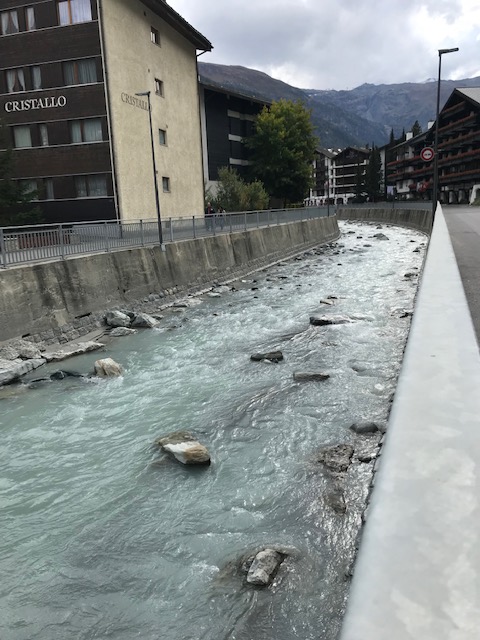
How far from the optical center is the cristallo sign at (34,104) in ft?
89.1

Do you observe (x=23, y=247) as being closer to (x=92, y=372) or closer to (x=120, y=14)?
(x=92, y=372)

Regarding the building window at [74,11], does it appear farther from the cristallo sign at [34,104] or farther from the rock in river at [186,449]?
the rock in river at [186,449]

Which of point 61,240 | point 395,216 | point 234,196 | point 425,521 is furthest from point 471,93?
point 425,521

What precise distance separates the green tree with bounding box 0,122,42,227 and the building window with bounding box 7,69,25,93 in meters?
2.90

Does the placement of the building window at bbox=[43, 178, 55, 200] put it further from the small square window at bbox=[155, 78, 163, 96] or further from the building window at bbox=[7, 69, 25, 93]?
the small square window at bbox=[155, 78, 163, 96]

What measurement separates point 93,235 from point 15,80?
1725 cm

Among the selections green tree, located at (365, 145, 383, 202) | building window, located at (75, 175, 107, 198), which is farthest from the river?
green tree, located at (365, 145, 383, 202)

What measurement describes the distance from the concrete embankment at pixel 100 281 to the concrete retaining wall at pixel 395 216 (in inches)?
687

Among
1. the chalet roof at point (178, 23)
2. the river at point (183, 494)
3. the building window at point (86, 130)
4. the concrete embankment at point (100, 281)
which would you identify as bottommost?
the river at point (183, 494)

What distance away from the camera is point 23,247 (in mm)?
12969

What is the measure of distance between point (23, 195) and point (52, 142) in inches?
→ 137

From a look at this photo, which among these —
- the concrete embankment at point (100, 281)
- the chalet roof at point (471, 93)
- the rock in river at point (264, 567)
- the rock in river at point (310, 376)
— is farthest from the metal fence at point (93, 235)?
the chalet roof at point (471, 93)

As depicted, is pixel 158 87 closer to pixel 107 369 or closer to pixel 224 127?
pixel 224 127

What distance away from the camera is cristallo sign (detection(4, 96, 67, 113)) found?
27148 mm
